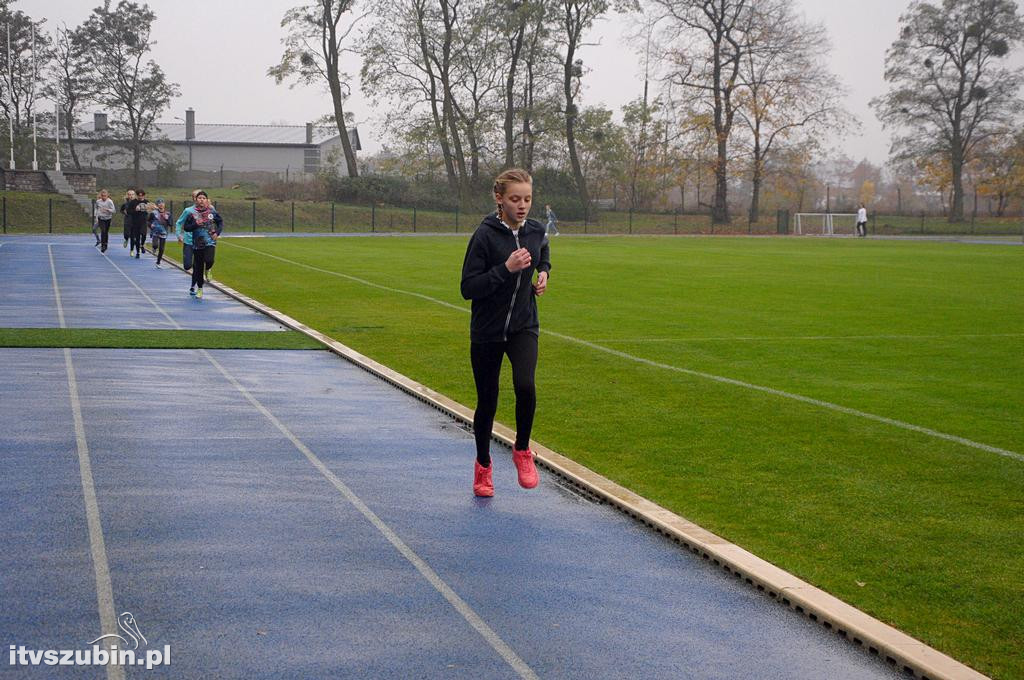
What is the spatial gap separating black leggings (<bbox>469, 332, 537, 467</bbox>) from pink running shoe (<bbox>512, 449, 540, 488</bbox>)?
0.05 meters

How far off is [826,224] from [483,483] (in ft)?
235

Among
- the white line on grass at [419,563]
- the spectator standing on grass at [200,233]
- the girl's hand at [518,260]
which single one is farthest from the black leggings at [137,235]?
the girl's hand at [518,260]

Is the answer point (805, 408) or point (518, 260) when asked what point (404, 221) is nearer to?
point (805, 408)

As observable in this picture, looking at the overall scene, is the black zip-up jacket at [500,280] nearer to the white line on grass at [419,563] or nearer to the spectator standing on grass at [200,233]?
the white line on grass at [419,563]

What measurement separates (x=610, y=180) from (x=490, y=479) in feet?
277

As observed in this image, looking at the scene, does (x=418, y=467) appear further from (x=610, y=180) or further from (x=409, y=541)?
(x=610, y=180)

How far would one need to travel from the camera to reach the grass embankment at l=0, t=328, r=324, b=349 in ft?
46.0

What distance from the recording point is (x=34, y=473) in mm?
7379

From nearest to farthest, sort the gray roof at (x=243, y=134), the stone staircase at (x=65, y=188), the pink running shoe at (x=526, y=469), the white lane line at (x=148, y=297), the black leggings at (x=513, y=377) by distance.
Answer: the black leggings at (x=513, y=377), the pink running shoe at (x=526, y=469), the white lane line at (x=148, y=297), the stone staircase at (x=65, y=188), the gray roof at (x=243, y=134)

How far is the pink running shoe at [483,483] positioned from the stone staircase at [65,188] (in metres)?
55.7

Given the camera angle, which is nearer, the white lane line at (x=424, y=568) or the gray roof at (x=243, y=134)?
the white lane line at (x=424, y=568)

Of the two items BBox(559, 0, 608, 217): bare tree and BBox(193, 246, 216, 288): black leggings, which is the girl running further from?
BBox(559, 0, 608, 217): bare tree

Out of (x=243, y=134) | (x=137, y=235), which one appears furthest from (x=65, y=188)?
(x=243, y=134)

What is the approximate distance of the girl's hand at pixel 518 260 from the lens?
254 inches
